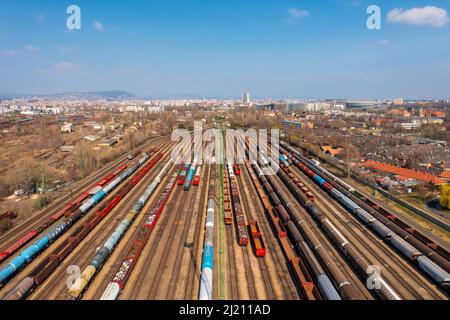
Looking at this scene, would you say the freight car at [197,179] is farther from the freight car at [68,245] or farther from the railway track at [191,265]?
the freight car at [68,245]

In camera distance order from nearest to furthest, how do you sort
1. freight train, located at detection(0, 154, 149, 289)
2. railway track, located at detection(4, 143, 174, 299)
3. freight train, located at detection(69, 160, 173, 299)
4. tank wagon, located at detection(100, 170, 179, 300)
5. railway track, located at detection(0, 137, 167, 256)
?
tank wagon, located at detection(100, 170, 179, 300) → freight train, located at detection(69, 160, 173, 299) → railway track, located at detection(4, 143, 174, 299) → freight train, located at detection(0, 154, 149, 289) → railway track, located at detection(0, 137, 167, 256)

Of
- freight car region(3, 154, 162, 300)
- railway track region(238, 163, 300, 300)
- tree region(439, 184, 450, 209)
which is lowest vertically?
railway track region(238, 163, 300, 300)

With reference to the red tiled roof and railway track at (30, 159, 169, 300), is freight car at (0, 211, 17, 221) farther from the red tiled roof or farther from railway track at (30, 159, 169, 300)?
the red tiled roof

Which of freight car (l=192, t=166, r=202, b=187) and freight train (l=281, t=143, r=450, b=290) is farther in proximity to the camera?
freight car (l=192, t=166, r=202, b=187)

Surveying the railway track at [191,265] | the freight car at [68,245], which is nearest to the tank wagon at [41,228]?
the freight car at [68,245]

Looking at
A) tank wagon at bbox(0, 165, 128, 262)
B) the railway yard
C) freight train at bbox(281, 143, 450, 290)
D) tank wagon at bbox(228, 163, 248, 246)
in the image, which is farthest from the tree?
tank wagon at bbox(0, 165, 128, 262)

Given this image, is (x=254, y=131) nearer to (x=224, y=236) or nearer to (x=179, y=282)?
(x=224, y=236)

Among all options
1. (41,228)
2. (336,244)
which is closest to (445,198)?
(336,244)
